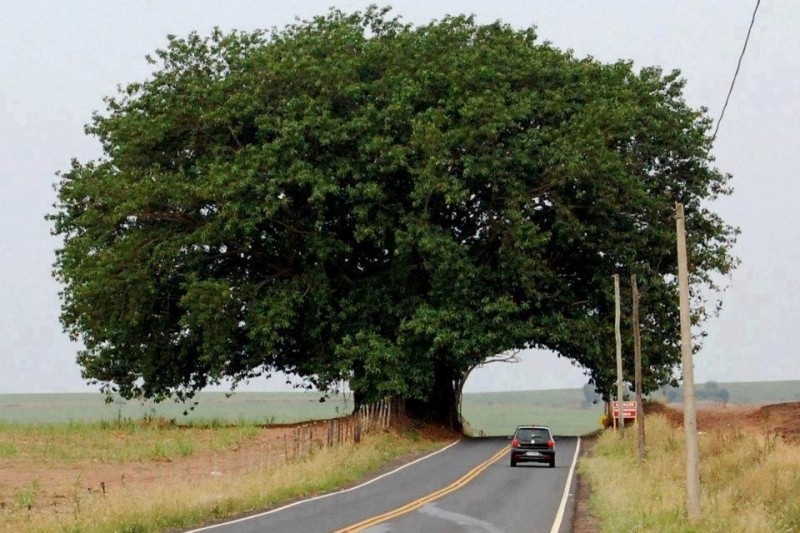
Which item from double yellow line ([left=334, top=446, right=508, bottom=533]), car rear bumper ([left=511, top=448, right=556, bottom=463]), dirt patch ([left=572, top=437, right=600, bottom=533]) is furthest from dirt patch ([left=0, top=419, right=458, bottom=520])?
dirt patch ([left=572, top=437, right=600, bottom=533])

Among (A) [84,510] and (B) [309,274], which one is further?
(B) [309,274]

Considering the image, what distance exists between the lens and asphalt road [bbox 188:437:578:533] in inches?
939

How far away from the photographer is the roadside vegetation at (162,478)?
24281 millimetres

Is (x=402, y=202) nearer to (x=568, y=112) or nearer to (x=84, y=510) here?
(x=568, y=112)

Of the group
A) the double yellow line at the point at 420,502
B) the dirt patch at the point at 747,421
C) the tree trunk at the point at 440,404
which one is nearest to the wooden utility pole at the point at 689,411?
the double yellow line at the point at 420,502

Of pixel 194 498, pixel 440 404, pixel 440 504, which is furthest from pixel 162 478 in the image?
pixel 440 404

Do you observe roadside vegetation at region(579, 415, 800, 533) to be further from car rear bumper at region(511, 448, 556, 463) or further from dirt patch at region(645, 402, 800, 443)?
dirt patch at region(645, 402, 800, 443)

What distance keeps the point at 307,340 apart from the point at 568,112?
15.6 metres

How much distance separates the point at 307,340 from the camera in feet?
183

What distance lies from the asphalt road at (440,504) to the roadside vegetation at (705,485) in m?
1.22

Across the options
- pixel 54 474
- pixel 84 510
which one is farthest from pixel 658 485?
pixel 54 474

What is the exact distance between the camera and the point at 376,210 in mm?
53062

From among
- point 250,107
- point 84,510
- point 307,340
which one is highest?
point 250,107

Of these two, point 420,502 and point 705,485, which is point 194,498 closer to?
point 420,502
